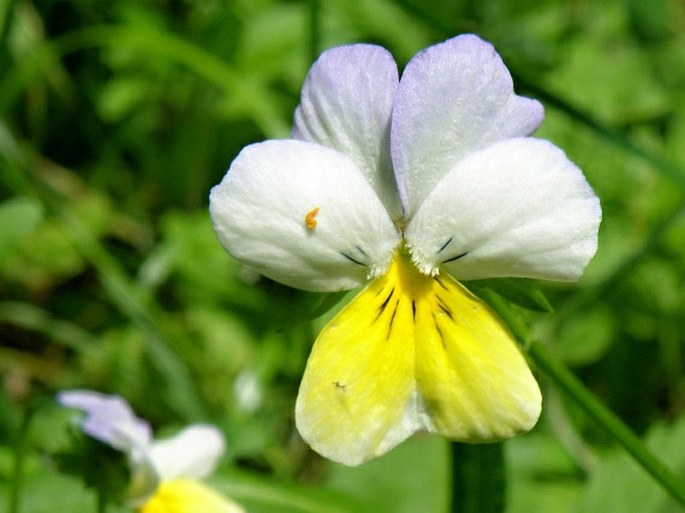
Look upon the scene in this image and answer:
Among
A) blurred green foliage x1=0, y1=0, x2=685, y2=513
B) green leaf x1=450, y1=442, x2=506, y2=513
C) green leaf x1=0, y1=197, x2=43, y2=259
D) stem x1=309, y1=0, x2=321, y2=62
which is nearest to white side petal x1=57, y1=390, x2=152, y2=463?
green leaf x1=0, y1=197, x2=43, y2=259

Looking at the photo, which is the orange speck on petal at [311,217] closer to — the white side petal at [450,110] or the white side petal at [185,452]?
the white side petal at [450,110]

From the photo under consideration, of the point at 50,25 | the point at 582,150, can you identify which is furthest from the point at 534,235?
the point at 50,25

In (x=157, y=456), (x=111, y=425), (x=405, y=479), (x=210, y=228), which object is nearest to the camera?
(x=111, y=425)

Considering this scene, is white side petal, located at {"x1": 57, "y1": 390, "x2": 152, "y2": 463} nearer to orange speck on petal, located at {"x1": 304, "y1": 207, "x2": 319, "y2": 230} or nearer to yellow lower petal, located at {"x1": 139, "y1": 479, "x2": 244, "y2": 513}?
yellow lower petal, located at {"x1": 139, "y1": 479, "x2": 244, "y2": 513}

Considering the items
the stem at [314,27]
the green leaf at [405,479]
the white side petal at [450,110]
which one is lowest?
the white side petal at [450,110]

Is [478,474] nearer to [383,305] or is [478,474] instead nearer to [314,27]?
[383,305]

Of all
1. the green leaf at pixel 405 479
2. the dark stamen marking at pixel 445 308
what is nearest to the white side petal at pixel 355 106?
the dark stamen marking at pixel 445 308

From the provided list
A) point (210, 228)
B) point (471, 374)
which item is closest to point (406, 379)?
point (471, 374)

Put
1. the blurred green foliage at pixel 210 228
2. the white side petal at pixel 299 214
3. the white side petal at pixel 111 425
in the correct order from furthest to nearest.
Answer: the blurred green foliage at pixel 210 228, the white side petal at pixel 111 425, the white side petal at pixel 299 214
